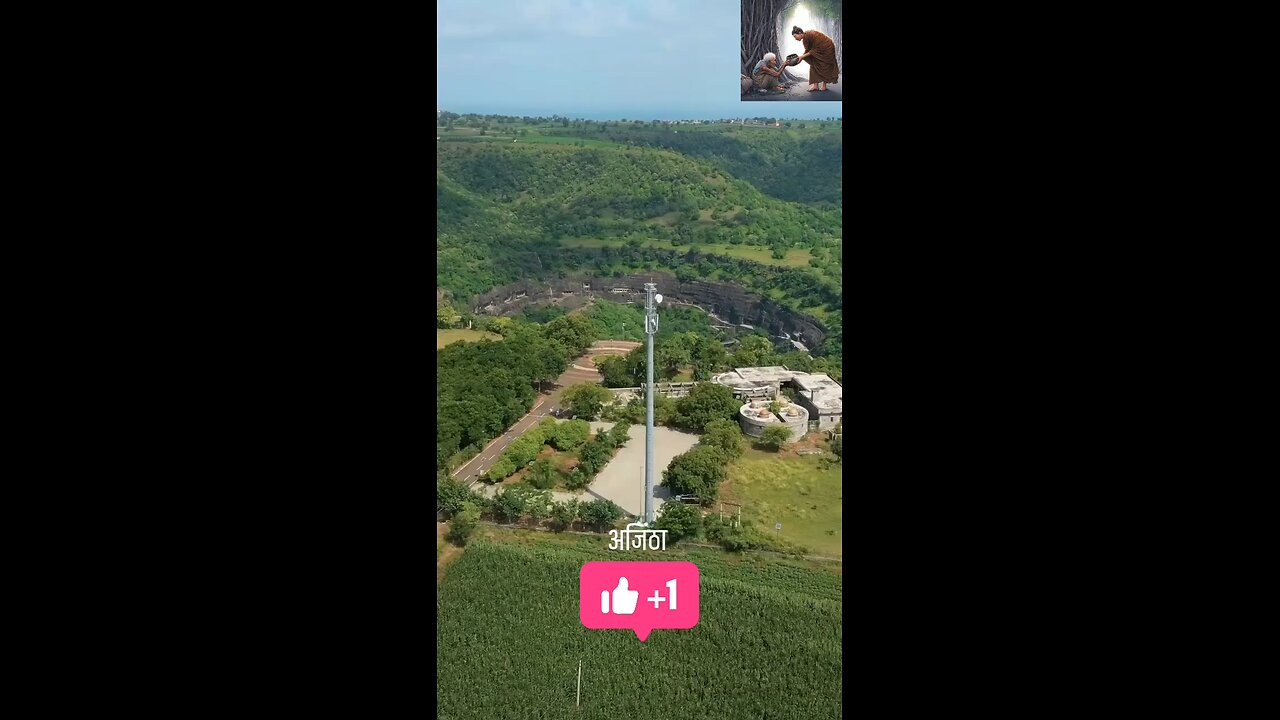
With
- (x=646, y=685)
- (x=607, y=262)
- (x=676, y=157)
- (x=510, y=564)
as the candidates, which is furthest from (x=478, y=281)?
(x=646, y=685)

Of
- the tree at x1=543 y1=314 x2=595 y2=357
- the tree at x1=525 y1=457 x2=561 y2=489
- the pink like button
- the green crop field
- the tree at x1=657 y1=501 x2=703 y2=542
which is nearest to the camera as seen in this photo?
the green crop field

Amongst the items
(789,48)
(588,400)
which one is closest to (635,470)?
(588,400)

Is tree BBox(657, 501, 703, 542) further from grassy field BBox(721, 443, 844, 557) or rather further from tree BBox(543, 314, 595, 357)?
tree BBox(543, 314, 595, 357)

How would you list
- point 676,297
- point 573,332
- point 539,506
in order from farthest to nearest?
point 676,297
point 573,332
point 539,506

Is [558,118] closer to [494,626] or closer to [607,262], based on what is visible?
[607,262]

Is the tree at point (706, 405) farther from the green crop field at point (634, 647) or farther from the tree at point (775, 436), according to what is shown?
the green crop field at point (634, 647)

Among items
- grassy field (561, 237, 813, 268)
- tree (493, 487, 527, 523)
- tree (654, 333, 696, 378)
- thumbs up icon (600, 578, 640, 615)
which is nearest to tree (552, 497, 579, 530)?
tree (493, 487, 527, 523)

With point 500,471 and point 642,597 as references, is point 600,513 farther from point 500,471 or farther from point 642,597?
point 500,471
